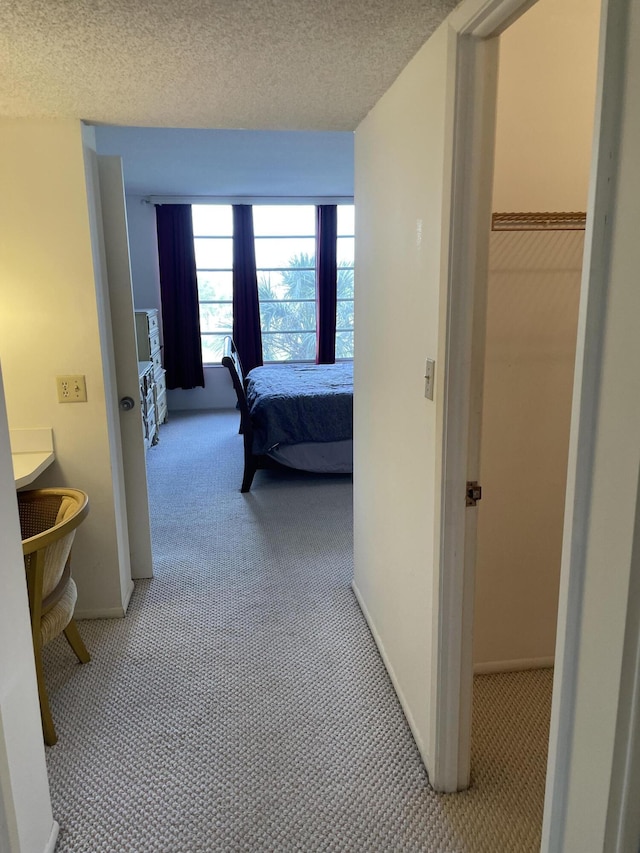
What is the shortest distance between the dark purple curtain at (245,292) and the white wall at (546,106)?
5.40 m

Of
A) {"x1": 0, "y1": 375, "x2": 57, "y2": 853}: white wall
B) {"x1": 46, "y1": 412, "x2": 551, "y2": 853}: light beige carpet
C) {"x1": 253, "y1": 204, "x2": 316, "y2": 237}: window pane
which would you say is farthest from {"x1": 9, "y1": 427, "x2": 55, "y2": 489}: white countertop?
{"x1": 253, "y1": 204, "x2": 316, "y2": 237}: window pane

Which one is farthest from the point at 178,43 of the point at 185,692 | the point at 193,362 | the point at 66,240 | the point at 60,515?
the point at 193,362

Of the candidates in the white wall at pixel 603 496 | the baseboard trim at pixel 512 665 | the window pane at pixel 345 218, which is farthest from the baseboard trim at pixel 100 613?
the window pane at pixel 345 218

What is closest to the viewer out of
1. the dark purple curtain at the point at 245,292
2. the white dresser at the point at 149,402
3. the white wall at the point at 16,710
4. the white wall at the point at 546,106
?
the white wall at the point at 16,710

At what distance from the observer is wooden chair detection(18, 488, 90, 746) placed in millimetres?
1874

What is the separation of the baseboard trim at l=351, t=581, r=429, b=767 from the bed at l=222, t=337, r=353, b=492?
1.62 metres

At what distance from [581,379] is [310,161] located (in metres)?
4.70

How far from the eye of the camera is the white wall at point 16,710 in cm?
134

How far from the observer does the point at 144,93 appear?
6.59ft

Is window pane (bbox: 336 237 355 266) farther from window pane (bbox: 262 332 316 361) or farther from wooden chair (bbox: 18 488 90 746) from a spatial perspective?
wooden chair (bbox: 18 488 90 746)

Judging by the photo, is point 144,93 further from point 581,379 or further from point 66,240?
point 581,379

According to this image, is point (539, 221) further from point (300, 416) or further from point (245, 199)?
point (245, 199)

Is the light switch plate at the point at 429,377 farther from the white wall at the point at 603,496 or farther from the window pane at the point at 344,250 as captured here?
the window pane at the point at 344,250

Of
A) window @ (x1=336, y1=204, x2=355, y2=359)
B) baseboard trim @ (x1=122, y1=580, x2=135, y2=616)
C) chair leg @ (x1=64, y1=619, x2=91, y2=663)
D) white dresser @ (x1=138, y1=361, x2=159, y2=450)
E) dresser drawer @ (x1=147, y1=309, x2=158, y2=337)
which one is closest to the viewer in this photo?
chair leg @ (x1=64, y1=619, x2=91, y2=663)
